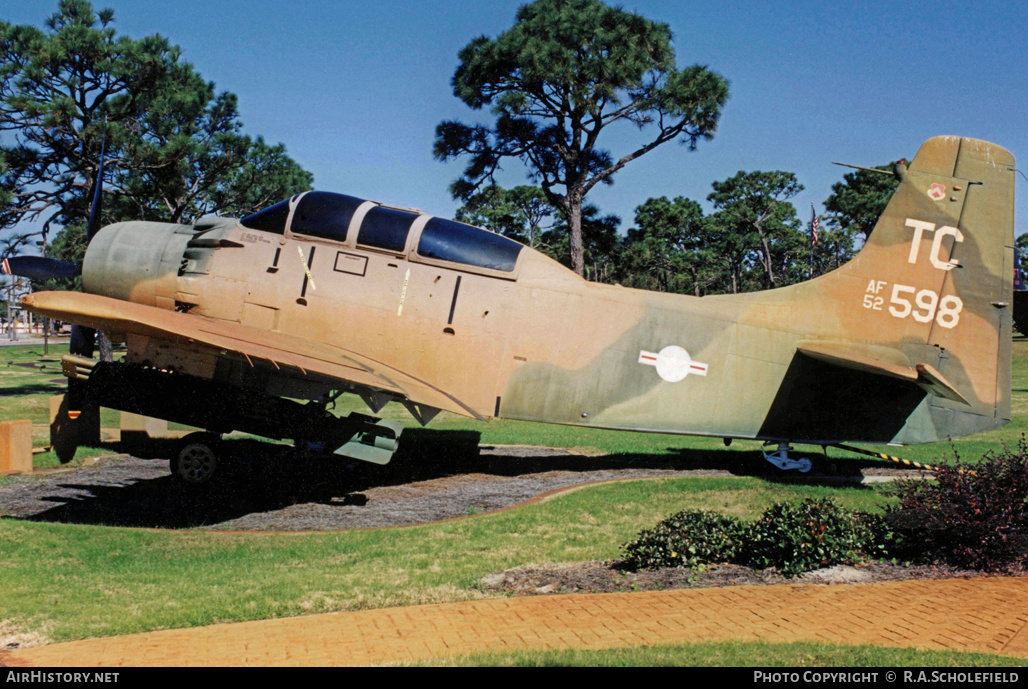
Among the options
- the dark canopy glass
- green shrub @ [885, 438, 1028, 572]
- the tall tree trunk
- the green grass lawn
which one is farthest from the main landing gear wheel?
the tall tree trunk

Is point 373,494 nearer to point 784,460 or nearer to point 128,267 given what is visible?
point 128,267

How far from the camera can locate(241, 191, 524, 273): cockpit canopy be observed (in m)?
11.6

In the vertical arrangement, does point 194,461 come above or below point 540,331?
below

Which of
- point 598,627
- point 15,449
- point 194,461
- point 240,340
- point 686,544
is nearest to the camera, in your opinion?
point 598,627

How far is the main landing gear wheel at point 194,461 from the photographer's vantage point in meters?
11.5

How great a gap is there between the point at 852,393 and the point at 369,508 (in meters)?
8.31

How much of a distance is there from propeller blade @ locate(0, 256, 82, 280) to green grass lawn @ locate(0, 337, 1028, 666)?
5.69 meters

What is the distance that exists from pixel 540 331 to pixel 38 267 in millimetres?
9280

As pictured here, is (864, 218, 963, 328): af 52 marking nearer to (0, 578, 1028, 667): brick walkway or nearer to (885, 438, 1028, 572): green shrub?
(885, 438, 1028, 572): green shrub

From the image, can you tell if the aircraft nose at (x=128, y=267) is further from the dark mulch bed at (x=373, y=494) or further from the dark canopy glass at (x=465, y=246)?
the dark canopy glass at (x=465, y=246)

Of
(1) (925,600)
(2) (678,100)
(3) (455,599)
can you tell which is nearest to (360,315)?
(3) (455,599)

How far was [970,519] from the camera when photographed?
7.68m

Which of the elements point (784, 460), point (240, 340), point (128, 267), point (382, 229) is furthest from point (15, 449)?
point (784, 460)

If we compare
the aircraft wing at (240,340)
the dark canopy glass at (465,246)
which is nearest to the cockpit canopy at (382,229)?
the dark canopy glass at (465,246)
